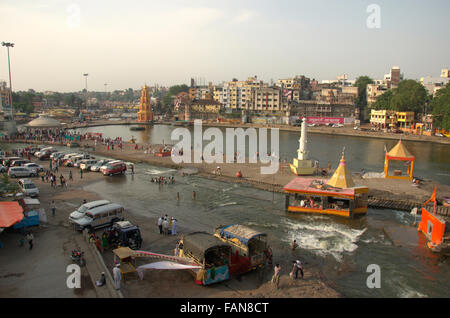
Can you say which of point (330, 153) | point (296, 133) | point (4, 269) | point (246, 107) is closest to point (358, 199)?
point (4, 269)

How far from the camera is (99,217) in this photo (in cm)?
1664

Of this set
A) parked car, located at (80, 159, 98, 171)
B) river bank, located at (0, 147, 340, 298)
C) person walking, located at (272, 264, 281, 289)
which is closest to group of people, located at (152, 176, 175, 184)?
parked car, located at (80, 159, 98, 171)

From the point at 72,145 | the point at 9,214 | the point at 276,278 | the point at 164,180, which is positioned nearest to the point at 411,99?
the point at 164,180

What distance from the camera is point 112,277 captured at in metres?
11.7

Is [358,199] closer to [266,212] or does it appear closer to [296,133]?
[266,212]

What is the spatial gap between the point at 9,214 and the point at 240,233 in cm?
949

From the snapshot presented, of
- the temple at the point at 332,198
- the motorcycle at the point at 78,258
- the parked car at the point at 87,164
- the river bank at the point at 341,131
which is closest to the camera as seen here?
the motorcycle at the point at 78,258

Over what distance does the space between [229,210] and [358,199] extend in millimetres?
8273

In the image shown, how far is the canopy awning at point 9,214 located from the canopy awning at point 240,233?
323 inches

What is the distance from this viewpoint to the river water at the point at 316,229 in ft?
44.5

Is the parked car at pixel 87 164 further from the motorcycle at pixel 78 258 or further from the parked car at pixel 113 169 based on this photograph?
the motorcycle at pixel 78 258

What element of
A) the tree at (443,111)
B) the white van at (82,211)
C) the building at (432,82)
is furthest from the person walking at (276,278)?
the building at (432,82)

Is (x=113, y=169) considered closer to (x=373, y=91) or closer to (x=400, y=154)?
(x=400, y=154)

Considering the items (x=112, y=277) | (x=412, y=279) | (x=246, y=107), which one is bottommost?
(x=412, y=279)
